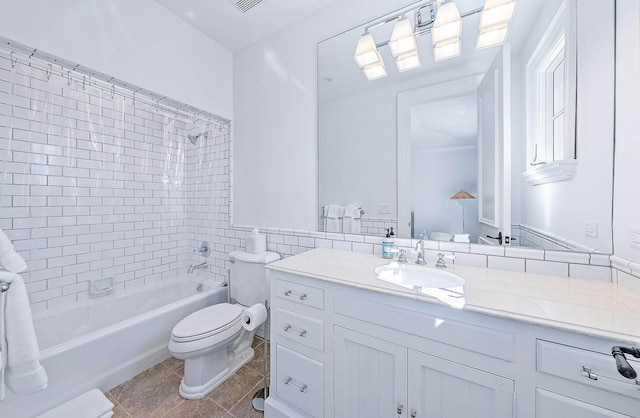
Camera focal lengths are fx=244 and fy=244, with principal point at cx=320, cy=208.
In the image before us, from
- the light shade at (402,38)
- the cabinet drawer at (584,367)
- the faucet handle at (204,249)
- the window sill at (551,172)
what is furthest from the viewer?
the faucet handle at (204,249)

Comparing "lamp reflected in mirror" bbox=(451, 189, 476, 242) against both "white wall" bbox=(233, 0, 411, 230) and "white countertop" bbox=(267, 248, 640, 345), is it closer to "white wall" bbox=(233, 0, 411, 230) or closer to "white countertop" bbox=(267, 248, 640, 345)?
"white countertop" bbox=(267, 248, 640, 345)

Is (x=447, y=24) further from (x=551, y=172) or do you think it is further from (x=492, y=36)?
(x=551, y=172)

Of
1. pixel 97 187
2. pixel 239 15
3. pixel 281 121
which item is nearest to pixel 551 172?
pixel 281 121

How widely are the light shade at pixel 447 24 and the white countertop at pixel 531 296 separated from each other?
1342mm

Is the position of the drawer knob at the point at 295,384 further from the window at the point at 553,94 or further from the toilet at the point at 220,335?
the window at the point at 553,94

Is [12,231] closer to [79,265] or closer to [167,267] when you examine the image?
[79,265]

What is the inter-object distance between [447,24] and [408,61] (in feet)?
0.87

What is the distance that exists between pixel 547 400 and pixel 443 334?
1.03ft

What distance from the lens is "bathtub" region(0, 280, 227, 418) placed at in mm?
1351

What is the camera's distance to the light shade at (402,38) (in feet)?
5.11

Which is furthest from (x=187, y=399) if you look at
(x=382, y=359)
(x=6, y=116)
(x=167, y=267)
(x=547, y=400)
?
(x=6, y=116)

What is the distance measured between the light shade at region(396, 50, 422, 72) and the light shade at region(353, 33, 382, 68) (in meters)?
0.15

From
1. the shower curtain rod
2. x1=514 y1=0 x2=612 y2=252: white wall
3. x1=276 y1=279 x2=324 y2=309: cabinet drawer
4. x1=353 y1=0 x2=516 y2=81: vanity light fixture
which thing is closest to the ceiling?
x1=353 y1=0 x2=516 y2=81: vanity light fixture

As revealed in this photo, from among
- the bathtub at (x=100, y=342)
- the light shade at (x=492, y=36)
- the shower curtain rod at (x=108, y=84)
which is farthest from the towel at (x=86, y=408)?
the light shade at (x=492, y=36)
